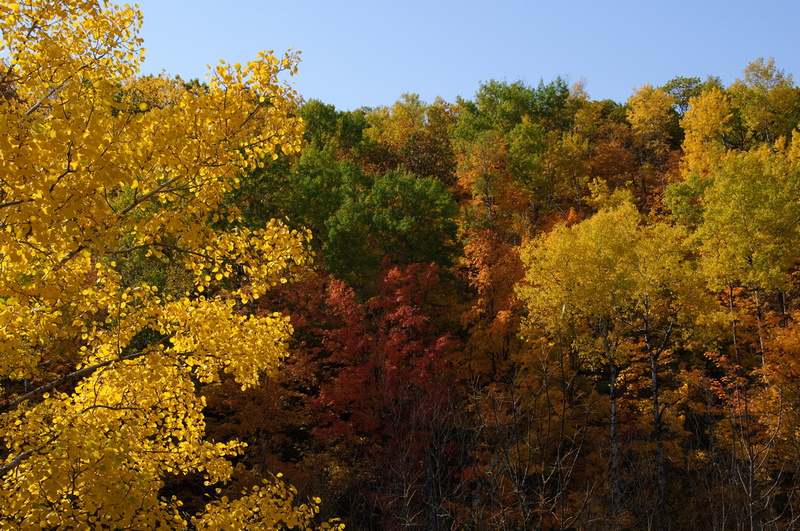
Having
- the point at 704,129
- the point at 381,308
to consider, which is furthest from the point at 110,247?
the point at 704,129

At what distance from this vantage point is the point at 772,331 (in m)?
18.7

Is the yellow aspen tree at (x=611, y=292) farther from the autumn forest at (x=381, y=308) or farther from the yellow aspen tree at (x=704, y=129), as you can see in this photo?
the yellow aspen tree at (x=704, y=129)

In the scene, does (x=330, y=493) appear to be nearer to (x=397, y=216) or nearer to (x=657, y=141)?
(x=397, y=216)

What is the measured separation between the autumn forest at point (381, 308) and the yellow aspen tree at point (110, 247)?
0.03m

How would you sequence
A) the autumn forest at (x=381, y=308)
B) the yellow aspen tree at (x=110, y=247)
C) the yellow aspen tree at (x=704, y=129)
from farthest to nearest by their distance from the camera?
the yellow aspen tree at (x=704, y=129) → the autumn forest at (x=381, y=308) → the yellow aspen tree at (x=110, y=247)

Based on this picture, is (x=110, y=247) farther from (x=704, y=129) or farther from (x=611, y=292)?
(x=704, y=129)

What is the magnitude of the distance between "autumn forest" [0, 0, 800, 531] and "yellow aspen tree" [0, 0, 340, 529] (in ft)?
0.09

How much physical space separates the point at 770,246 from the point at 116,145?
836 inches

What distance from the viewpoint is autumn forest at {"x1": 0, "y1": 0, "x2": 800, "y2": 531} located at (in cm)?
453

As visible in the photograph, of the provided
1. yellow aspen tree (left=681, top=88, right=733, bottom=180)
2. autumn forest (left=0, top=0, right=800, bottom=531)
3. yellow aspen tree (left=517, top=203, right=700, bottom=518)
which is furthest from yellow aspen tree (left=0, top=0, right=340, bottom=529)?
yellow aspen tree (left=681, top=88, right=733, bottom=180)

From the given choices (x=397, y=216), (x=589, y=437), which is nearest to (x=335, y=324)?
(x=397, y=216)

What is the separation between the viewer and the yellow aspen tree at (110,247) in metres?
3.57

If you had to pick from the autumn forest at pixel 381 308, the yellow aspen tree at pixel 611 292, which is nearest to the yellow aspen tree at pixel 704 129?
the autumn forest at pixel 381 308

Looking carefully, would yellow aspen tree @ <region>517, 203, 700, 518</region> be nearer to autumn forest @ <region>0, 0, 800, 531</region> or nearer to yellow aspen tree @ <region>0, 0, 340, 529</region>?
autumn forest @ <region>0, 0, 800, 531</region>
